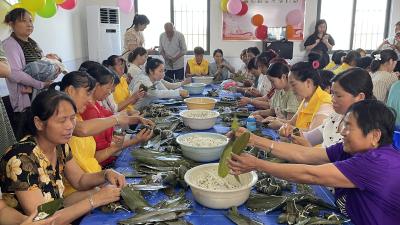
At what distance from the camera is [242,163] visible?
4.68ft

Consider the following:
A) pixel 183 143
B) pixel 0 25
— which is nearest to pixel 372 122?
pixel 183 143

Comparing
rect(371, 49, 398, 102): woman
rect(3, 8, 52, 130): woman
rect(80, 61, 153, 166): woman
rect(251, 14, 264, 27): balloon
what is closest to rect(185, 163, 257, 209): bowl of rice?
rect(80, 61, 153, 166): woman

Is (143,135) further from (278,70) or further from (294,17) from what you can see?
(294,17)

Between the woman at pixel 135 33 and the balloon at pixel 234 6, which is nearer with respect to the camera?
the woman at pixel 135 33

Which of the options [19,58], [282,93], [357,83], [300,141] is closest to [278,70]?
[282,93]

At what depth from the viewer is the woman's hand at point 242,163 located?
1.42 meters

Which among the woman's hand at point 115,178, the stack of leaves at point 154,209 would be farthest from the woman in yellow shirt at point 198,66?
the stack of leaves at point 154,209

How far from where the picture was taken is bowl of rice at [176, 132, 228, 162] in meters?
1.85

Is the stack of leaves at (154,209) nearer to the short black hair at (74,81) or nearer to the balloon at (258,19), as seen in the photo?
the short black hair at (74,81)

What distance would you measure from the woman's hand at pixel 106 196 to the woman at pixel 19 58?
1.74 metres

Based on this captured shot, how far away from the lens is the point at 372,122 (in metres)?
1.32

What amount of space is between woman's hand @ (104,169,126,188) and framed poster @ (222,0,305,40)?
233 inches

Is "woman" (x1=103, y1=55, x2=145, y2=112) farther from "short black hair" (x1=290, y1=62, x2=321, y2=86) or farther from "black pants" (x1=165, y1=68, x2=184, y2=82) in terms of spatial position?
"black pants" (x1=165, y1=68, x2=184, y2=82)

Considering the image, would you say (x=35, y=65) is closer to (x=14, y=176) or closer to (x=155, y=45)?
(x=14, y=176)
